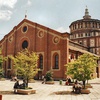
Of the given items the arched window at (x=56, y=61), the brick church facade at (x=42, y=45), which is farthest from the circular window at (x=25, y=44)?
the arched window at (x=56, y=61)

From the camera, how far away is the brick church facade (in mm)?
34844

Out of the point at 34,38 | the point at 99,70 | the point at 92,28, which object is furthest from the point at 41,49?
the point at 92,28

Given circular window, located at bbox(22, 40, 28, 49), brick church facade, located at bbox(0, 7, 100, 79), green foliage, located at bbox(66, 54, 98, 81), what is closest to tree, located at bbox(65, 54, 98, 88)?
green foliage, located at bbox(66, 54, 98, 81)

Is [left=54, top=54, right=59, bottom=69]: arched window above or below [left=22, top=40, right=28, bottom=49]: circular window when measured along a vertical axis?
below

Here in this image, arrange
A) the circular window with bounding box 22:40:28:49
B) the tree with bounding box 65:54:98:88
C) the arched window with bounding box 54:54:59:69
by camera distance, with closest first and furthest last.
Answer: the tree with bounding box 65:54:98:88
the arched window with bounding box 54:54:59:69
the circular window with bounding box 22:40:28:49

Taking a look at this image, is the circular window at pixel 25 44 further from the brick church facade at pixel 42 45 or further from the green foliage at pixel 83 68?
the green foliage at pixel 83 68

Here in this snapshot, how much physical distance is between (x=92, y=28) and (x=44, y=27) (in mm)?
25569

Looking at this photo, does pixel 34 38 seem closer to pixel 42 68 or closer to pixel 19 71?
pixel 42 68

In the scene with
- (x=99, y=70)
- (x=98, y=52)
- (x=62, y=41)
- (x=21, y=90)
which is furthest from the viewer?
(x=98, y=52)

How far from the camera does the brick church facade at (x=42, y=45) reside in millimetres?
34844

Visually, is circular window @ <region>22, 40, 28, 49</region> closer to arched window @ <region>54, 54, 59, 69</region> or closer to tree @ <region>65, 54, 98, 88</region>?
arched window @ <region>54, 54, 59, 69</region>

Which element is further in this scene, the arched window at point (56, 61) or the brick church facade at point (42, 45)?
the arched window at point (56, 61)

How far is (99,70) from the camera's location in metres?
47.4

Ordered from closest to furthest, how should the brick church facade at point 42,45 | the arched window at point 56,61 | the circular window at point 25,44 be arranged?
the brick church facade at point 42,45 < the arched window at point 56,61 < the circular window at point 25,44
